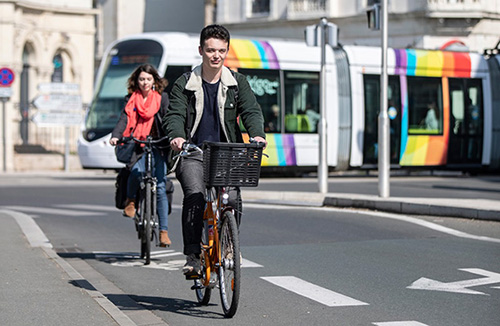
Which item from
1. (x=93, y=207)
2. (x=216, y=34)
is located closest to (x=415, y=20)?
(x=93, y=207)

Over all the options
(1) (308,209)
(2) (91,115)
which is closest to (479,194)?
(1) (308,209)

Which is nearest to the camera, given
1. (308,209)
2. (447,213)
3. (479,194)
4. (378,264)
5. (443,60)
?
(378,264)

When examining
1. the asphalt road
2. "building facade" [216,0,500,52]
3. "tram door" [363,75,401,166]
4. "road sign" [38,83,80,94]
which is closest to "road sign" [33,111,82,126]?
"road sign" [38,83,80,94]

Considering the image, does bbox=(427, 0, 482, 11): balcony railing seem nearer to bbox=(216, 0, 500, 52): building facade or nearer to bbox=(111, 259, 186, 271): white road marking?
bbox=(216, 0, 500, 52): building facade

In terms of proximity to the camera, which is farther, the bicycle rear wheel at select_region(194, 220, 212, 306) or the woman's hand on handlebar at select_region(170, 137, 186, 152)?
the bicycle rear wheel at select_region(194, 220, 212, 306)

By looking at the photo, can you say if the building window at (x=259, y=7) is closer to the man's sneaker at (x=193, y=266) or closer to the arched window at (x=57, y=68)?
the arched window at (x=57, y=68)

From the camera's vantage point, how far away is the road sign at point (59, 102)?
33906 mm

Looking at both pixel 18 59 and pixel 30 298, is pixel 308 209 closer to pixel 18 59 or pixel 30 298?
pixel 30 298

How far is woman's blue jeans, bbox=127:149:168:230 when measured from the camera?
10.3 metres

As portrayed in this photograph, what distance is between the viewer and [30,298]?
302 inches

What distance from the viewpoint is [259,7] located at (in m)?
49.5

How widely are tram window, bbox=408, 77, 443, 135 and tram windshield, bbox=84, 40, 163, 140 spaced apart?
6.94 metres

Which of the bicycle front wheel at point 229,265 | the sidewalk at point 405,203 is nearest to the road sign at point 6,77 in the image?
the sidewalk at point 405,203

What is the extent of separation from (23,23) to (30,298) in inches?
1195
